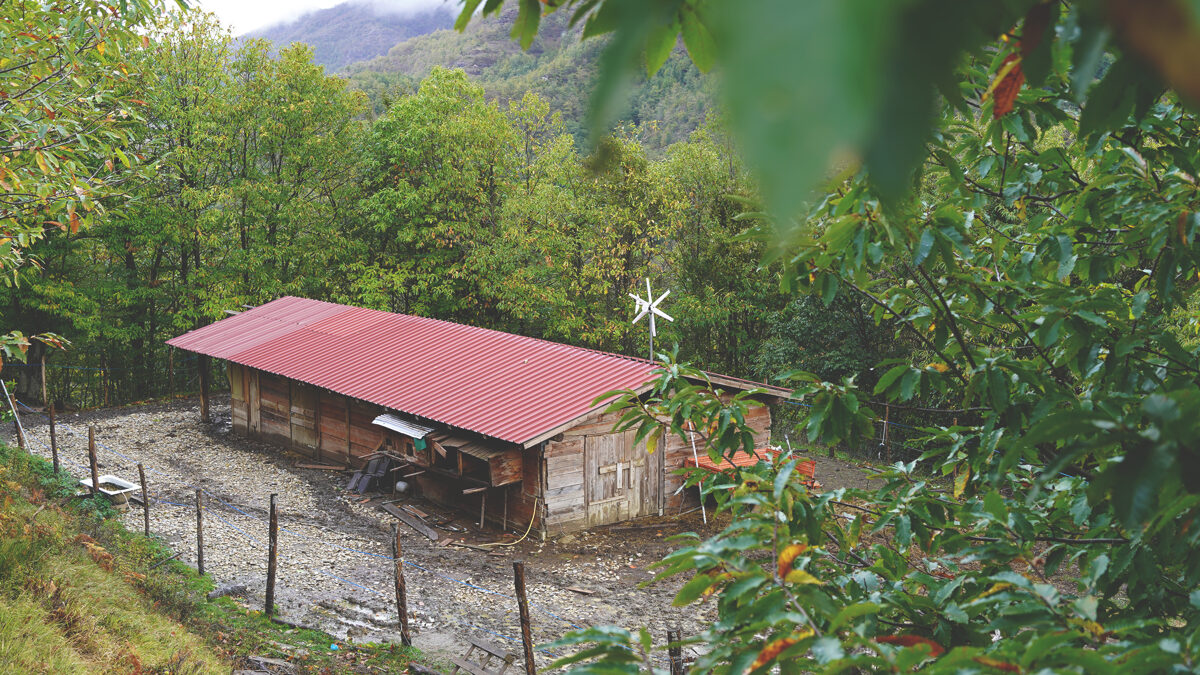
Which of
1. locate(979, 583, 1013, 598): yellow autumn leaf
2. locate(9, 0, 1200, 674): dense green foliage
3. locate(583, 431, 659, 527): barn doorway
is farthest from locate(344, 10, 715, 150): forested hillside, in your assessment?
locate(583, 431, 659, 527): barn doorway

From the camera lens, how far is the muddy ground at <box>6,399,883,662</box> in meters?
10.6

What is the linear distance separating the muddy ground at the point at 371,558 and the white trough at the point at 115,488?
0.35 m

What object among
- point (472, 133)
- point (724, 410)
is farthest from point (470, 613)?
point (472, 133)

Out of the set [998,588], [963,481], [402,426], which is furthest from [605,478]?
[998,588]

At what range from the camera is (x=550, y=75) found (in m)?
2.88

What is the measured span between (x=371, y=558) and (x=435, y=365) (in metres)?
5.59

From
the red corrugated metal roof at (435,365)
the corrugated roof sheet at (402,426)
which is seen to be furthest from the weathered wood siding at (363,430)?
the corrugated roof sheet at (402,426)

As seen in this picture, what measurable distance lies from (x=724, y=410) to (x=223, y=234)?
28529mm

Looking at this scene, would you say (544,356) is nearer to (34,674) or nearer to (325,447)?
(325,447)

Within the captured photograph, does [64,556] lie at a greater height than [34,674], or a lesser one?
lesser

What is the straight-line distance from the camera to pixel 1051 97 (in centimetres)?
281

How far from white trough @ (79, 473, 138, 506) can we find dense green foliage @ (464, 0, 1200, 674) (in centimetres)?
1392

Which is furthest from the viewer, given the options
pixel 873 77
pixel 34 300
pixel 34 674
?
pixel 34 300

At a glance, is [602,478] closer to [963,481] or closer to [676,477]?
[676,477]
